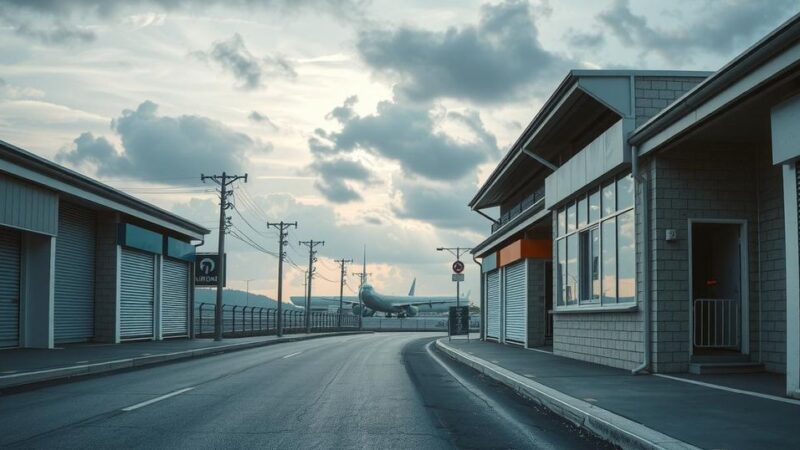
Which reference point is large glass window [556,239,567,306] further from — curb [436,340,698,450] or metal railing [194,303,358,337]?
metal railing [194,303,358,337]

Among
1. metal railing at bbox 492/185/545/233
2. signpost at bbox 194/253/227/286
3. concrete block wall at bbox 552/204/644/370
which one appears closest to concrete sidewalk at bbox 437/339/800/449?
concrete block wall at bbox 552/204/644/370

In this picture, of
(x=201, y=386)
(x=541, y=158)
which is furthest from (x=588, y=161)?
(x=201, y=386)

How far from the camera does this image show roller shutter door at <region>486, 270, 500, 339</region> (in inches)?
1288

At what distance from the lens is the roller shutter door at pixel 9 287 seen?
71.0ft

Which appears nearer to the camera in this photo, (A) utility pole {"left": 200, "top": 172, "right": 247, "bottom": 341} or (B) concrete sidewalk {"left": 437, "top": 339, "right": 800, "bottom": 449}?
(B) concrete sidewalk {"left": 437, "top": 339, "right": 800, "bottom": 449}

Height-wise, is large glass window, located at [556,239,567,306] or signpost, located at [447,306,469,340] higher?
large glass window, located at [556,239,567,306]

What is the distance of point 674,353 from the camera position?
46.6 feet

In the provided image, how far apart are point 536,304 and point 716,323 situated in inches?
437

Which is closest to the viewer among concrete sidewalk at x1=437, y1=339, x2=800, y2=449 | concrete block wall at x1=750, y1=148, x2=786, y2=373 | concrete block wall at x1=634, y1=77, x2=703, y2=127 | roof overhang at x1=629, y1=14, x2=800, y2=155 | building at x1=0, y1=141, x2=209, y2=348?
concrete sidewalk at x1=437, y1=339, x2=800, y2=449

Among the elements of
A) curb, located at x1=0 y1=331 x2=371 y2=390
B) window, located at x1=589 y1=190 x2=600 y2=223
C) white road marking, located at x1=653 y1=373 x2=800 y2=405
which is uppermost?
window, located at x1=589 y1=190 x2=600 y2=223

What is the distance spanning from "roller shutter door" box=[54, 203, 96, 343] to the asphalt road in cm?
1064

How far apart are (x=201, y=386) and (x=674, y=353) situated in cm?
827

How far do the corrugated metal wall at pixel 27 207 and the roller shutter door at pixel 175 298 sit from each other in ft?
32.0

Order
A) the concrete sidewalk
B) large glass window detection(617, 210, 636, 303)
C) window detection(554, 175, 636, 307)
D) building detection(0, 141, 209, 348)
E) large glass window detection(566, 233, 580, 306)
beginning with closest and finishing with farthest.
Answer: the concrete sidewalk → large glass window detection(617, 210, 636, 303) → window detection(554, 175, 636, 307) → large glass window detection(566, 233, 580, 306) → building detection(0, 141, 209, 348)
